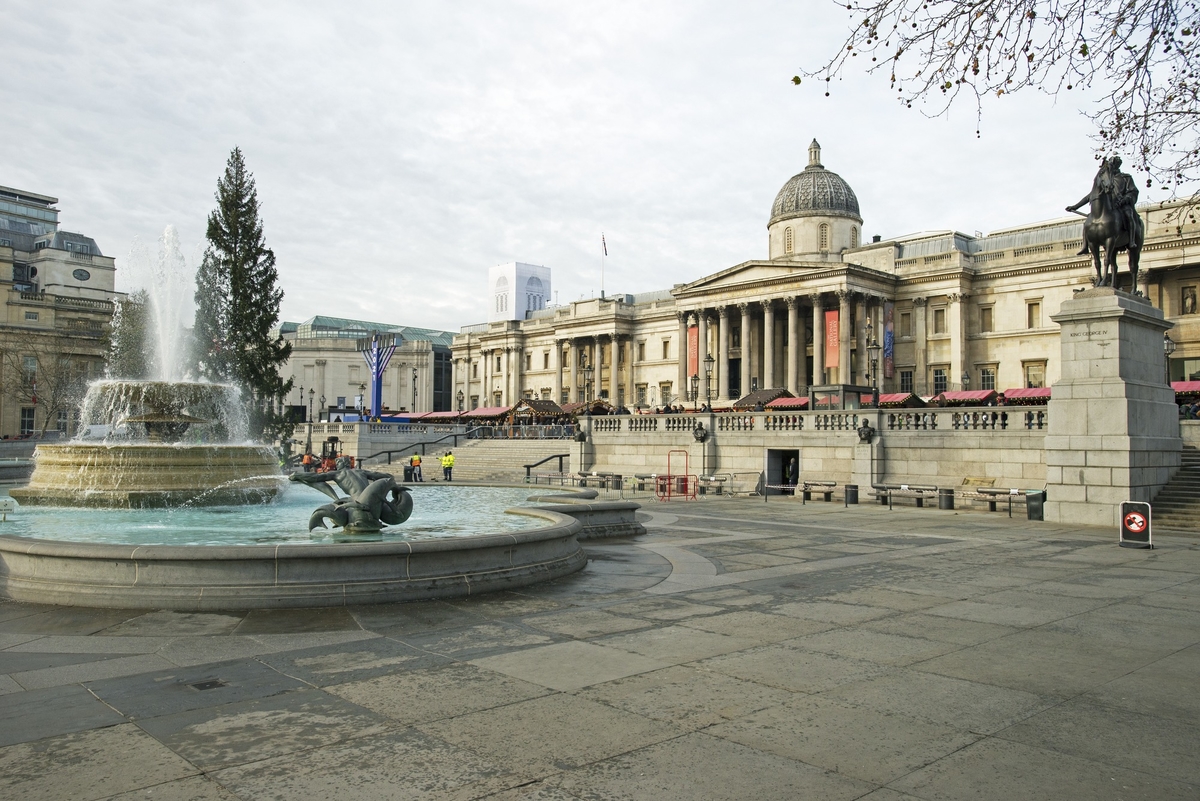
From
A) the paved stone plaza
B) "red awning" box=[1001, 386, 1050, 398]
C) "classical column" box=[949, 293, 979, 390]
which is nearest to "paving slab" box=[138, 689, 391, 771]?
the paved stone plaza

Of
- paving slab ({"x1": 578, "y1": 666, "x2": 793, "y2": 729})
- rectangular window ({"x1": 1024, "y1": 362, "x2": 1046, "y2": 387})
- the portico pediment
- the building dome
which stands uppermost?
the building dome

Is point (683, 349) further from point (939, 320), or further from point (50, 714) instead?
point (50, 714)

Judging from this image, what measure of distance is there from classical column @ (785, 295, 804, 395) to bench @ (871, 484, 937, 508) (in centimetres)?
4459

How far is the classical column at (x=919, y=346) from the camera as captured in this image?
7125 cm

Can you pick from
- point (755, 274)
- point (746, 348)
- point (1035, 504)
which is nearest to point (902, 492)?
point (1035, 504)

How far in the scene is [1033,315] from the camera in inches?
2613

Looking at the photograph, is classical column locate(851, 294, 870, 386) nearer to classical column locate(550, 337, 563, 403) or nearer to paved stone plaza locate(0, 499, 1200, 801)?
classical column locate(550, 337, 563, 403)

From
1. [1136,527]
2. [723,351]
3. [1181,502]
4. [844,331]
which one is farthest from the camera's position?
[723,351]

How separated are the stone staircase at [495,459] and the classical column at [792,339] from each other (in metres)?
29.3

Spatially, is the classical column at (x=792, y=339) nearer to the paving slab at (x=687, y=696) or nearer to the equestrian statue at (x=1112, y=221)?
the equestrian statue at (x=1112, y=221)

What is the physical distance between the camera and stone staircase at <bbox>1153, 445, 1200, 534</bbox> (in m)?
20.3

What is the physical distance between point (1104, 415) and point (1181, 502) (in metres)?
2.96

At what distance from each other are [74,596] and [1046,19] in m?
11.9

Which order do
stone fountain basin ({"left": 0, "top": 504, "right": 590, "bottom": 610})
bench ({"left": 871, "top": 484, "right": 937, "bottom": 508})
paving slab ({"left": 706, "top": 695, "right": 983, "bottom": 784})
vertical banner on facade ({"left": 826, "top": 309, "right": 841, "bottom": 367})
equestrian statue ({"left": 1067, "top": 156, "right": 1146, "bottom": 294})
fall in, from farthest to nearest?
vertical banner on facade ({"left": 826, "top": 309, "right": 841, "bottom": 367}) → bench ({"left": 871, "top": 484, "right": 937, "bottom": 508}) → equestrian statue ({"left": 1067, "top": 156, "right": 1146, "bottom": 294}) → stone fountain basin ({"left": 0, "top": 504, "right": 590, "bottom": 610}) → paving slab ({"left": 706, "top": 695, "right": 983, "bottom": 784})
